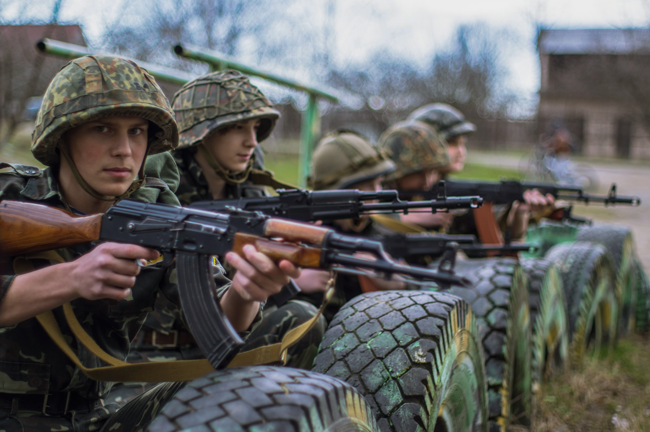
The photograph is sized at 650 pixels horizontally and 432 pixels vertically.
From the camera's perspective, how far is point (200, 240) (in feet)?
5.64

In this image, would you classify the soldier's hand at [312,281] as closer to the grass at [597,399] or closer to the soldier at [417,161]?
the grass at [597,399]

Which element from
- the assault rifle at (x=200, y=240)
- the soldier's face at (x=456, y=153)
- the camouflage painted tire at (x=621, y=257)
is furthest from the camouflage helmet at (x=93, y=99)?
the camouflage painted tire at (x=621, y=257)

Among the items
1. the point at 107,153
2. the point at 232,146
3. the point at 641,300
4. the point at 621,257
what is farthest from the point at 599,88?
the point at 107,153

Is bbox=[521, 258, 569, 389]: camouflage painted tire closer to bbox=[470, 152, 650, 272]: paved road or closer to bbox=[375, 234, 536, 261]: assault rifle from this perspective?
bbox=[375, 234, 536, 261]: assault rifle

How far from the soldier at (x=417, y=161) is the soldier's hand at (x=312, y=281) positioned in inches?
65.0

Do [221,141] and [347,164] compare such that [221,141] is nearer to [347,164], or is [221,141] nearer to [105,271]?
[347,164]

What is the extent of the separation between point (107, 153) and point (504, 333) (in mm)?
1977

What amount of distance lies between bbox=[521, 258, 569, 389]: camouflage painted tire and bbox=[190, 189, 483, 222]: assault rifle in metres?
0.89

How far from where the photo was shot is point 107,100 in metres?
1.95

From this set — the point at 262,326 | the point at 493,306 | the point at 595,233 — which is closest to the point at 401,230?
the point at 493,306

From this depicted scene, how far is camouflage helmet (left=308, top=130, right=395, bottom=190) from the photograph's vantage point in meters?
3.89

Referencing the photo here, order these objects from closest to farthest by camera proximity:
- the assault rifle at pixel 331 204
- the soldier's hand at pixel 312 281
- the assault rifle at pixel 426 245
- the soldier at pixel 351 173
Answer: the assault rifle at pixel 331 204
the soldier's hand at pixel 312 281
the soldier at pixel 351 173
the assault rifle at pixel 426 245

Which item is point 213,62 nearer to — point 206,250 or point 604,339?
point 206,250

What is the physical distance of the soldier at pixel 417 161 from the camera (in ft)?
16.0
